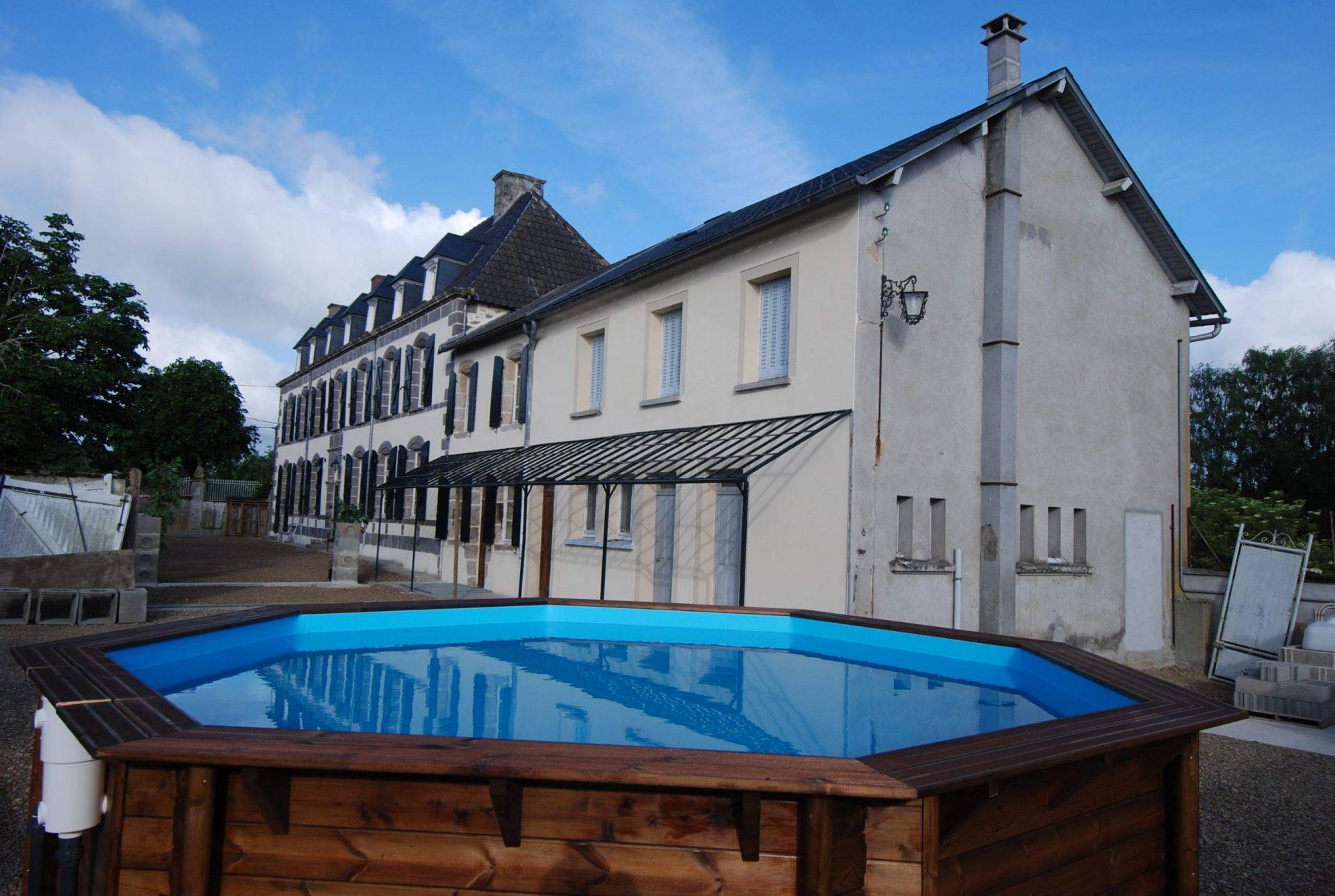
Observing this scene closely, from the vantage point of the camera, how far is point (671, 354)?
12.3 m

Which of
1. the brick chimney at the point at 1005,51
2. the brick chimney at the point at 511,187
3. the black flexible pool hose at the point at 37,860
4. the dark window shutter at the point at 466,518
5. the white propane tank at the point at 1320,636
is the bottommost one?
the black flexible pool hose at the point at 37,860

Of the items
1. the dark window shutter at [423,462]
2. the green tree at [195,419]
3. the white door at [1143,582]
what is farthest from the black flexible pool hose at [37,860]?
the green tree at [195,419]

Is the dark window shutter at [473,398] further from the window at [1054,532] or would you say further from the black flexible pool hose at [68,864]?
the black flexible pool hose at [68,864]

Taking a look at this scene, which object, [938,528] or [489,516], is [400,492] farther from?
[938,528]

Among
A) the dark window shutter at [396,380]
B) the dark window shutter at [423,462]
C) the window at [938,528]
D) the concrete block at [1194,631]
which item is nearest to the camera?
the window at [938,528]

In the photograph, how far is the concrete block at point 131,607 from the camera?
433 inches

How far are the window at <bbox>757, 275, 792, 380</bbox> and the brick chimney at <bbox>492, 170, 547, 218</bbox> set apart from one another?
1484 cm

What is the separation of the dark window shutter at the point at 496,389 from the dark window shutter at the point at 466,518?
1483mm

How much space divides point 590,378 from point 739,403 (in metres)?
4.35

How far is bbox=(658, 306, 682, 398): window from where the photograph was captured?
12125mm

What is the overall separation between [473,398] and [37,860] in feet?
50.4

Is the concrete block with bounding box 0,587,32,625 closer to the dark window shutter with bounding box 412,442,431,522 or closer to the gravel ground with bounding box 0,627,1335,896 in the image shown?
the gravel ground with bounding box 0,627,1335,896

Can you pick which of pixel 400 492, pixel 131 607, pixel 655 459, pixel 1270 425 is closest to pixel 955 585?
pixel 655 459

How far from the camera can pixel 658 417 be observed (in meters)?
12.0
